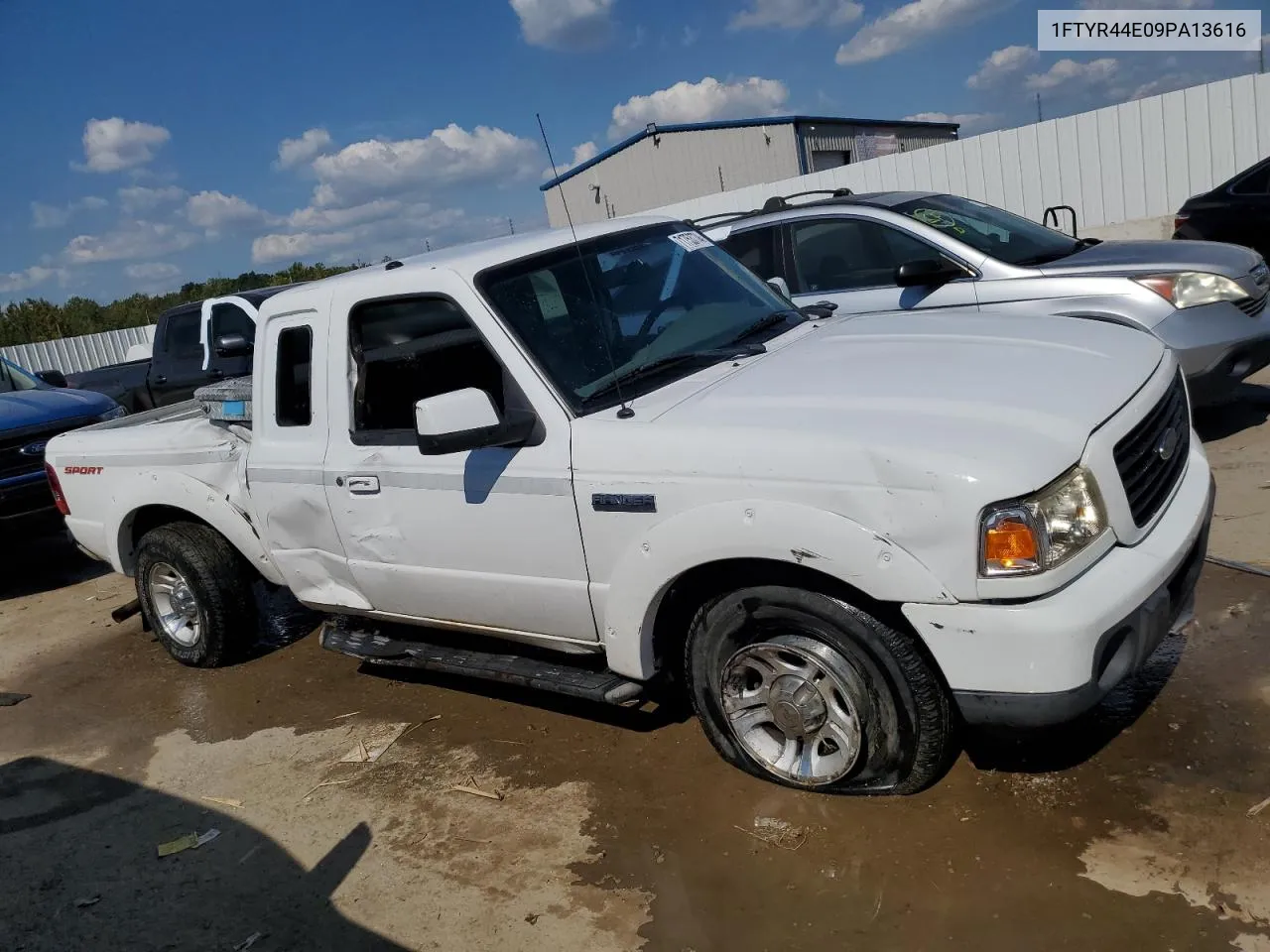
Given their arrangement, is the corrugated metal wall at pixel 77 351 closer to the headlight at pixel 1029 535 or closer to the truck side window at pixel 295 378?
the truck side window at pixel 295 378

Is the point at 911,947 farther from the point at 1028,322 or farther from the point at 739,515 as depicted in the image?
the point at 1028,322

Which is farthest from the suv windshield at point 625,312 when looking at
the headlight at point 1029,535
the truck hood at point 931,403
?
the headlight at point 1029,535

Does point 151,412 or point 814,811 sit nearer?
point 814,811

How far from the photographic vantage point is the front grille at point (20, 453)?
8.19 metres

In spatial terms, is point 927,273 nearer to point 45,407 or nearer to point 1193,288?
point 1193,288

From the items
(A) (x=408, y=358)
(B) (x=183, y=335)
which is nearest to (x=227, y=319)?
(B) (x=183, y=335)

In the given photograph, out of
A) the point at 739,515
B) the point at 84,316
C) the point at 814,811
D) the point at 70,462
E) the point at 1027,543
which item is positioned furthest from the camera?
the point at 84,316

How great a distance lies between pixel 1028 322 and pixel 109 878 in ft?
13.3

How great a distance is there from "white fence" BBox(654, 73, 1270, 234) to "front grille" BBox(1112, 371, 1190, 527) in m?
12.8

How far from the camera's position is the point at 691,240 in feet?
15.4

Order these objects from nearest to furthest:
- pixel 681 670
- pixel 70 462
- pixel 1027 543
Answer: pixel 1027 543 < pixel 681 670 < pixel 70 462

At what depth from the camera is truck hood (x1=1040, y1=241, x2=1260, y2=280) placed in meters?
6.48

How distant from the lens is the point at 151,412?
656 centimetres

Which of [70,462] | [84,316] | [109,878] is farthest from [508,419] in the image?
[84,316]
